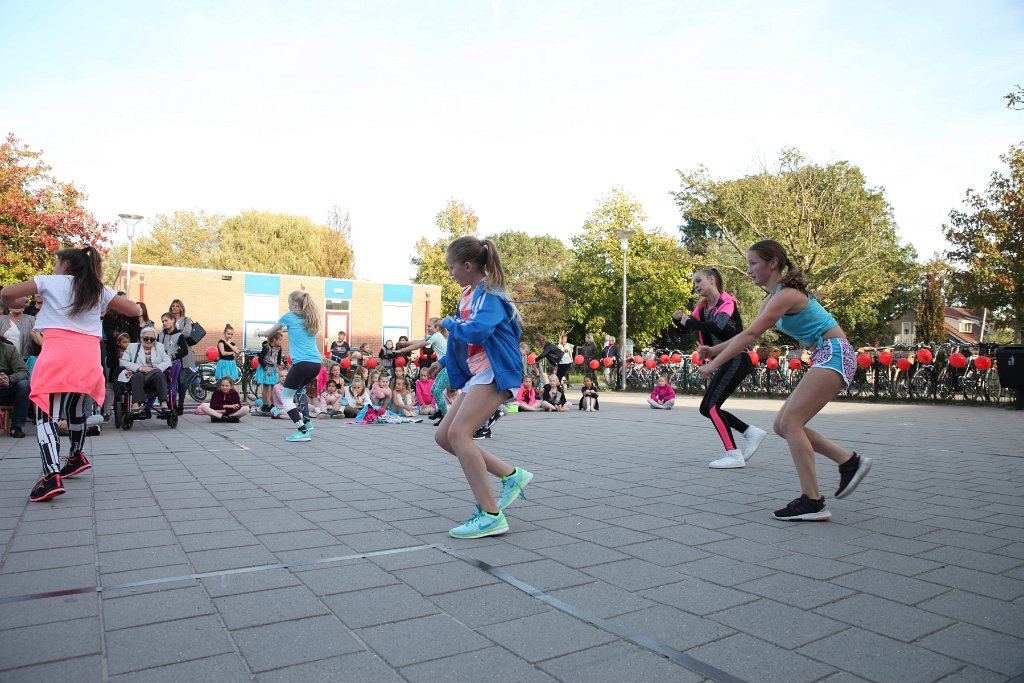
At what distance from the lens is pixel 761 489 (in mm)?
5805

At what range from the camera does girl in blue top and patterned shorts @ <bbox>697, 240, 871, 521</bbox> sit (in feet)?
15.2

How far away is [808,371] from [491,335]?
2.12 metres

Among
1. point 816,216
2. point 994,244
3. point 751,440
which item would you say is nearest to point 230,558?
point 751,440

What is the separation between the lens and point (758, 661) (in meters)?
2.47

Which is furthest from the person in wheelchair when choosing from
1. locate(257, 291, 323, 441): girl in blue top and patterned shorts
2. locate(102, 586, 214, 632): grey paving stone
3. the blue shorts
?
the blue shorts

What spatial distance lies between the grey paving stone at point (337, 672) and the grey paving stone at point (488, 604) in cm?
48

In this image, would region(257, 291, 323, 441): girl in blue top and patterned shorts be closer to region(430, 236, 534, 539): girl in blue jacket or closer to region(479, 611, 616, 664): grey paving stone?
region(430, 236, 534, 539): girl in blue jacket

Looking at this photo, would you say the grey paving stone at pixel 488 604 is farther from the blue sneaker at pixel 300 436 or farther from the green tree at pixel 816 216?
the green tree at pixel 816 216

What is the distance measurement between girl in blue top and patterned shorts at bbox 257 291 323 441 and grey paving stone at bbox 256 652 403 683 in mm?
6682

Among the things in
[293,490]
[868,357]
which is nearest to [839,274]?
[868,357]

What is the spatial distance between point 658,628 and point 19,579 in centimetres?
285

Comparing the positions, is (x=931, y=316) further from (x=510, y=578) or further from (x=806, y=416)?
(x=510, y=578)

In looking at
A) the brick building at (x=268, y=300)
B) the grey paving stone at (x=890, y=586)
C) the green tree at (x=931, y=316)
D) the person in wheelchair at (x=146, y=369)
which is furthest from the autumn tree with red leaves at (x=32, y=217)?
the green tree at (x=931, y=316)

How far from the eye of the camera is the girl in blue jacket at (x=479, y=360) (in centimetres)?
413
